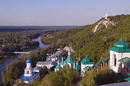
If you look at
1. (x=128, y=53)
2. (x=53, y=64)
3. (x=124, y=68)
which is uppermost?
(x=128, y=53)

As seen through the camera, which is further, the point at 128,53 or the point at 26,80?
the point at 26,80

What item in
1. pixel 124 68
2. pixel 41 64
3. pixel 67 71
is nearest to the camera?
pixel 124 68

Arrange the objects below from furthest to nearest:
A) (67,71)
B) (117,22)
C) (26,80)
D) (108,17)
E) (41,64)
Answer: (108,17) → (117,22) → (41,64) → (26,80) → (67,71)

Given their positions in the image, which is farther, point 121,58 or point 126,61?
point 121,58

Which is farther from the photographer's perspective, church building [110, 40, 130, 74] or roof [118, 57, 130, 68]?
church building [110, 40, 130, 74]

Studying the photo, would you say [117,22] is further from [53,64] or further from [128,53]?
[128,53]

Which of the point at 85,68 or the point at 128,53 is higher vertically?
the point at 128,53

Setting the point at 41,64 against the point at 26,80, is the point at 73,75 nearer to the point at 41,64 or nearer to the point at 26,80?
the point at 26,80

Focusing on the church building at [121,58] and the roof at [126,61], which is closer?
the roof at [126,61]

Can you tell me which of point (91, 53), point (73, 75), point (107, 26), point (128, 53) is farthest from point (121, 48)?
point (107, 26)

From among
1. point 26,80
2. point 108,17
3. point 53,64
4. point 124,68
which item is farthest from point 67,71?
point 108,17
